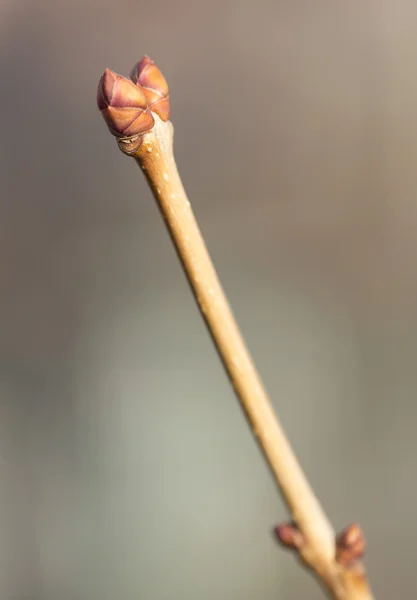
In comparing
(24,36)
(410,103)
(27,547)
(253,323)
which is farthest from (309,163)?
(27,547)

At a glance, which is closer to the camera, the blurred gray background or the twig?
the twig

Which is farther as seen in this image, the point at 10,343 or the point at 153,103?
the point at 10,343

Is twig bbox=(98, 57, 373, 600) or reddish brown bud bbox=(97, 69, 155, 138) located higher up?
reddish brown bud bbox=(97, 69, 155, 138)

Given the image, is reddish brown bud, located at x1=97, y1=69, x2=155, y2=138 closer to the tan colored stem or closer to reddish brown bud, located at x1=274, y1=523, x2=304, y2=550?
the tan colored stem

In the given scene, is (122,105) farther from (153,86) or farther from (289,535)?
(289,535)

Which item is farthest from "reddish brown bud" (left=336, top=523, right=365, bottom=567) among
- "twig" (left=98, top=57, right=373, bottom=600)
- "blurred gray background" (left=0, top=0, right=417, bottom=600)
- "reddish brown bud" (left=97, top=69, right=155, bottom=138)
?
"blurred gray background" (left=0, top=0, right=417, bottom=600)

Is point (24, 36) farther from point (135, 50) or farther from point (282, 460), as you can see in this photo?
point (282, 460)

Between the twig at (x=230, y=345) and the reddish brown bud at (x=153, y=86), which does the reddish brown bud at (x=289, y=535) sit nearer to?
the twig at (x=230, y=345)
